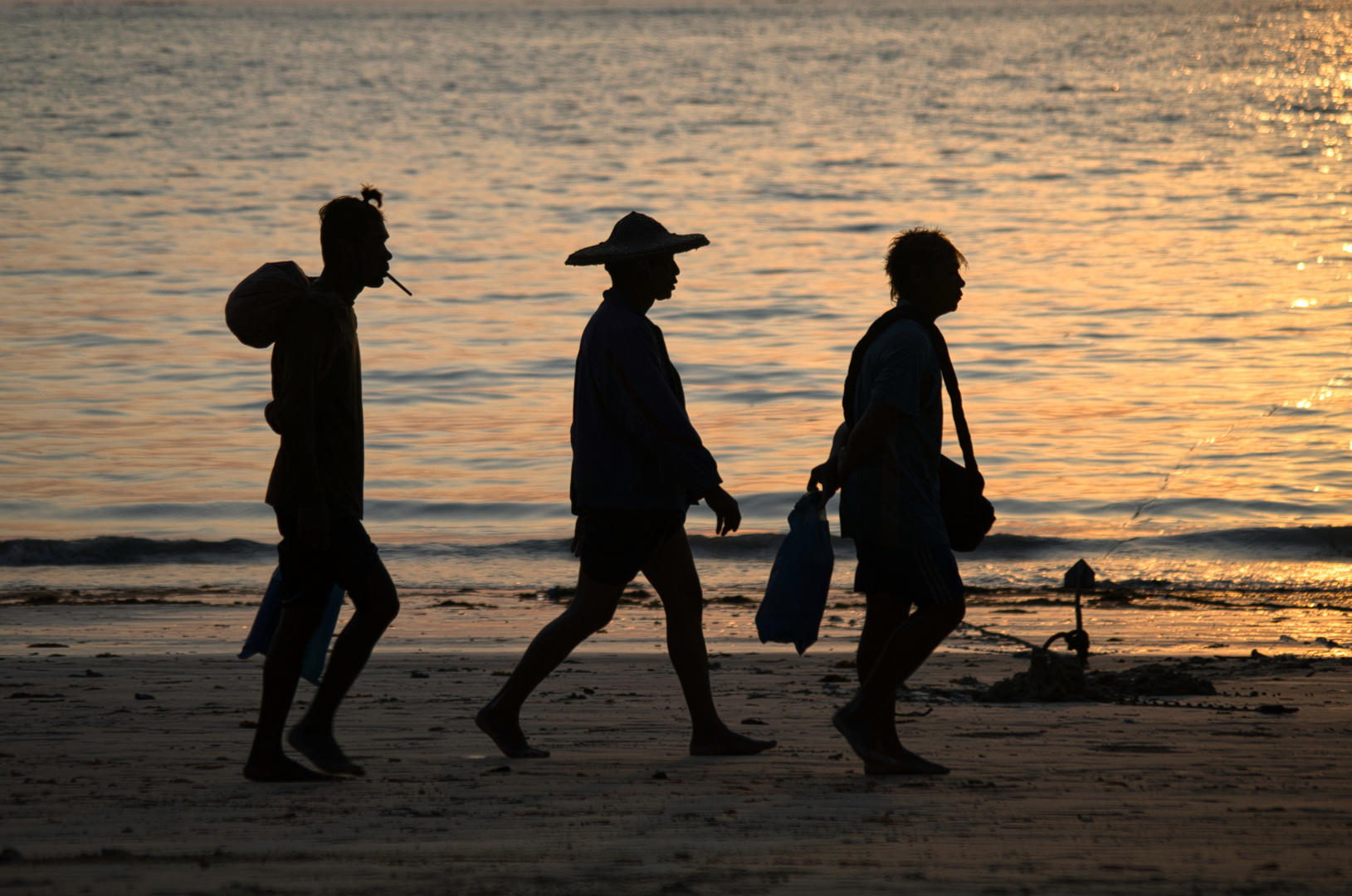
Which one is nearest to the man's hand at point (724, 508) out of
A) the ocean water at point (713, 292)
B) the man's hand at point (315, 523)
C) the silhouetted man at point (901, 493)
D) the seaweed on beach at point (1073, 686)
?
the silhouetted man at point (901, 493)

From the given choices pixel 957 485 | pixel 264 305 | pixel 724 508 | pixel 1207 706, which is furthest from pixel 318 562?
pixel 1207 706

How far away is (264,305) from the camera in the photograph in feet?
13.7

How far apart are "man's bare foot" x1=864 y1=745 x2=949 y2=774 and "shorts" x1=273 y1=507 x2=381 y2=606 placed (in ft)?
5.42

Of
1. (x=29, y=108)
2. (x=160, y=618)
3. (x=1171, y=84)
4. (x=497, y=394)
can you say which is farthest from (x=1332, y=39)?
(x=160, y=618)

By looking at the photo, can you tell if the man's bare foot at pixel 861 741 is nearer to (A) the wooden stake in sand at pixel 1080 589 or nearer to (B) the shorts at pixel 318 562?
(B) the shorts at pixel 318 562

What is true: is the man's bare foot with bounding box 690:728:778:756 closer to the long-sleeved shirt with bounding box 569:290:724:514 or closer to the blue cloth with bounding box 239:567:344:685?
the long-sleeved shirt with bounding box 569:290:724:514

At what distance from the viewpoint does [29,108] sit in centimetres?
4950

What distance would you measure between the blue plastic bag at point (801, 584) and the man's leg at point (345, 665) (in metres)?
1.17

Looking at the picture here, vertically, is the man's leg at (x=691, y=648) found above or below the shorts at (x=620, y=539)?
below

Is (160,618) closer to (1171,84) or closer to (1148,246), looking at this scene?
(1148,246)

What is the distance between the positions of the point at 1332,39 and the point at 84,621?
81.1 metres

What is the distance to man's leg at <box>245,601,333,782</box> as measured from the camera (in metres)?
4.25

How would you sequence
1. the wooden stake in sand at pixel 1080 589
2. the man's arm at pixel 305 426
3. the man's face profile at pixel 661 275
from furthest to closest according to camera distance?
the wooden stake in sand at pixel 1080 589 → the man's face profile at pixel 661 275 → the man's arm at pixel 305 426

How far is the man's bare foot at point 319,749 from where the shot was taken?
4.41 metres
